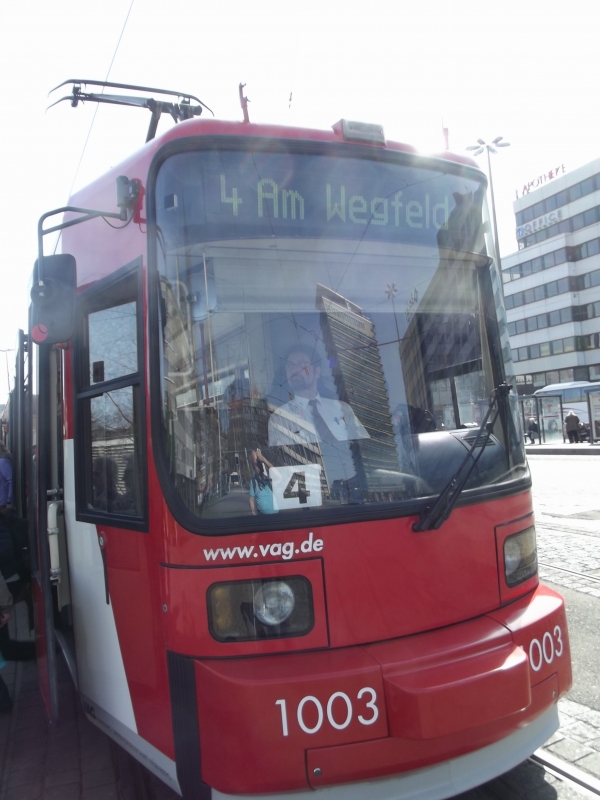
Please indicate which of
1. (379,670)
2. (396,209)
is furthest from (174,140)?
(379,670)

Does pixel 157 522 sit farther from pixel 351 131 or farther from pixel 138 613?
pixel 351 131

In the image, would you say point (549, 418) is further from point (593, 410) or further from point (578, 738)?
point (578, 738)

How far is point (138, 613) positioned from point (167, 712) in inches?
15.7

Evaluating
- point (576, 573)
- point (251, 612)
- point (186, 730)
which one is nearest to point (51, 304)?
point (251, 612)

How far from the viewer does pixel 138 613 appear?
2969 mm

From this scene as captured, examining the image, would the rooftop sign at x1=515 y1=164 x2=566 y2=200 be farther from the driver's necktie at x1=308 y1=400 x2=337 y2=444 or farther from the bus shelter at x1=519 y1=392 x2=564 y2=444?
the driver's necktie at x1=308 y1=400 x2=337 y2=444

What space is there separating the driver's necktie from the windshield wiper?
461 mm

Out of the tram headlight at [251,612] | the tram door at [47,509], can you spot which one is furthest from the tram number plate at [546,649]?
the tram door at [47,509]

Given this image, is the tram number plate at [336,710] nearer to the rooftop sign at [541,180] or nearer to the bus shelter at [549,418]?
the bus shelter at [549,418]

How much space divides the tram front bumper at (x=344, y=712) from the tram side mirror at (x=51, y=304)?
1.46m

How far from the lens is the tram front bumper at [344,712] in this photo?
2.53 meters

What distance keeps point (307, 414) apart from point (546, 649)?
137cm

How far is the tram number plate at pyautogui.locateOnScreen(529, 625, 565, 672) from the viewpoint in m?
2.93

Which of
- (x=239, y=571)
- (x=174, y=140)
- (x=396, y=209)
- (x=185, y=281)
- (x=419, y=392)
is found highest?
(x=174, y=140)
